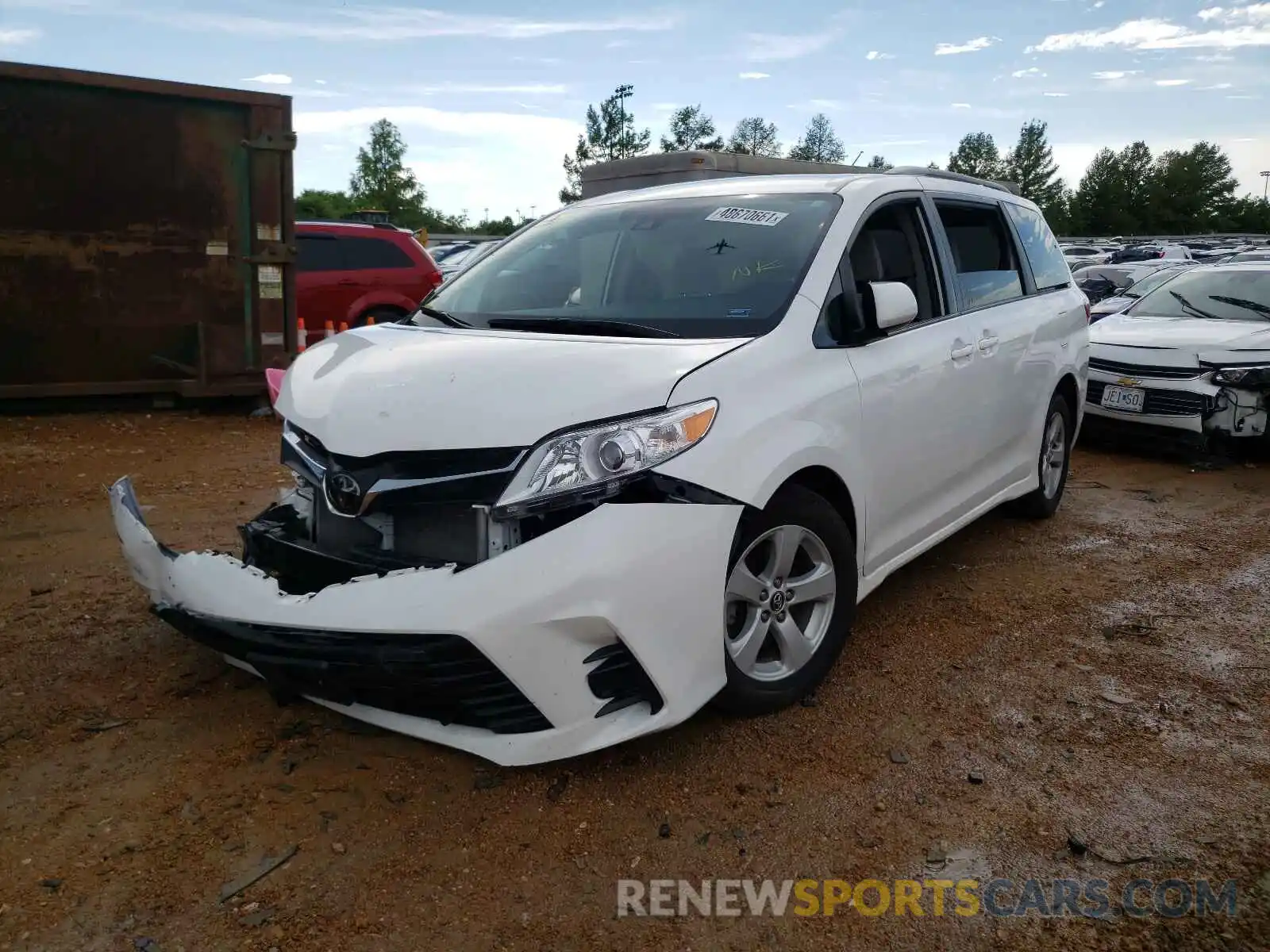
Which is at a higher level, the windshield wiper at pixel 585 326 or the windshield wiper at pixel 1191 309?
the windshield wiper at pixel 1191 309

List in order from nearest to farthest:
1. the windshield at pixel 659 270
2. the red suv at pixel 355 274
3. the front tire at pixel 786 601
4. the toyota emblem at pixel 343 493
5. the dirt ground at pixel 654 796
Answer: the dirt ground at pixel 654 796
the toyota emblem at pixel 343 493
the front tire at pixel 786 601
the windshield at pixel 659 270
the red suv at pixel 355 274

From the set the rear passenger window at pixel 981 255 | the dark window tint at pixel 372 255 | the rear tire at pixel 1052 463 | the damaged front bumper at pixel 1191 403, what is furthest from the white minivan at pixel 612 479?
the dark window tint at pixel 372 255

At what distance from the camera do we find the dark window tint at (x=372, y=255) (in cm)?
1081

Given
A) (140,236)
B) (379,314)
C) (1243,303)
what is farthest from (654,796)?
(379,314)

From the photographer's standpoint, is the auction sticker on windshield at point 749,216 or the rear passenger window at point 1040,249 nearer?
the auction sticker on windshield at point 749,216

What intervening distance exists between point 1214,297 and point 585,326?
7103 mm

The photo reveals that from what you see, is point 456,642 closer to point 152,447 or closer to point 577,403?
point 577,403

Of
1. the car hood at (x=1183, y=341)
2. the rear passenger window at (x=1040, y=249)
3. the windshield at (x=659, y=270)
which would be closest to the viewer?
the windshield at (x=659, y=270)

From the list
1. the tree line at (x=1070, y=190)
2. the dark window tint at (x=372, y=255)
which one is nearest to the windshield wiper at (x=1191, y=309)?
the dark window tint at (x=372, y=255)

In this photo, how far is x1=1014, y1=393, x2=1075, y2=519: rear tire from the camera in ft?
17.8

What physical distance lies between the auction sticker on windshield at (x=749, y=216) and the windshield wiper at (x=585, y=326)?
29.7 inches

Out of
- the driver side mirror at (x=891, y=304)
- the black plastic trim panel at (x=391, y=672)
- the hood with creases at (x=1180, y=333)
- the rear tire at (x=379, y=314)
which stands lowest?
the black plastic trim panel at (x=391, y=672)

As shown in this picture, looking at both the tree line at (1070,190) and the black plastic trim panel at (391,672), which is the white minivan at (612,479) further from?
the tree line at (1070,190)

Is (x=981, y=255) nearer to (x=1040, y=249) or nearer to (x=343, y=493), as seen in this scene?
(x=1040, y=249)
